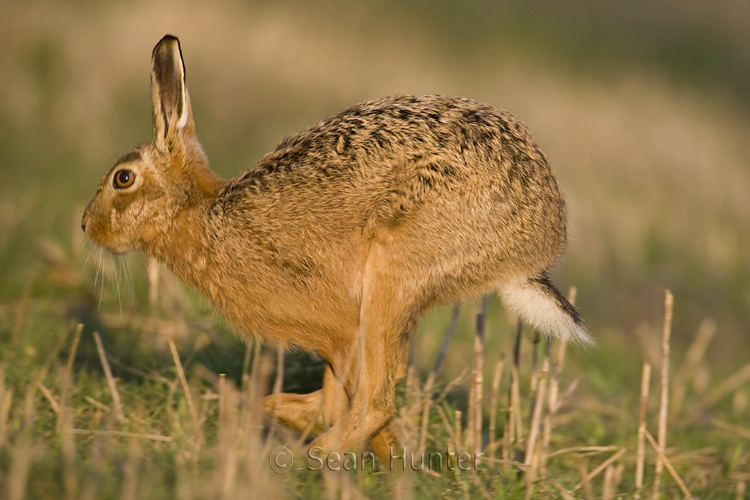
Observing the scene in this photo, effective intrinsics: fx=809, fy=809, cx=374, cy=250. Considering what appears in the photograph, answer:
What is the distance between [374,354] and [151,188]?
145cm

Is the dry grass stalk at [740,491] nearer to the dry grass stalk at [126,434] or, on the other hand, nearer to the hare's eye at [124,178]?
the dry grass stalk at [126,434]

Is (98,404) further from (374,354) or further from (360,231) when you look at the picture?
(360,231)

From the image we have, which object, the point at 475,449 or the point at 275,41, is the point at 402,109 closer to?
the point at 475,449

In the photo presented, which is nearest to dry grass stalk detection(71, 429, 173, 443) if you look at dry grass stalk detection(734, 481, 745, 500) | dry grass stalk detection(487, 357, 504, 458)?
dry grass stalk detection(487, 357, 504, 458)

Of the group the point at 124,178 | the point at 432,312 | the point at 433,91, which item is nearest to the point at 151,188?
the point at 124,178

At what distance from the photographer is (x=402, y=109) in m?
3.98

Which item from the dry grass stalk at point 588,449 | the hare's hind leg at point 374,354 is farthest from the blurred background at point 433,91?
the hare's hind leg at point 374,354

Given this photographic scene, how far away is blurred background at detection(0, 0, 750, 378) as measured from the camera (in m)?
7.09

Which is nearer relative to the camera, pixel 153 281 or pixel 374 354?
pixel 374 354

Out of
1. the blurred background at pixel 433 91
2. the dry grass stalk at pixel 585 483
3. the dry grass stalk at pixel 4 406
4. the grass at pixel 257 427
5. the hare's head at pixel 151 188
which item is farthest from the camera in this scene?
the blurred background at pixel 433 91

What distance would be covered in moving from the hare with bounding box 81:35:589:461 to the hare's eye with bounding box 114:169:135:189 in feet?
0.04

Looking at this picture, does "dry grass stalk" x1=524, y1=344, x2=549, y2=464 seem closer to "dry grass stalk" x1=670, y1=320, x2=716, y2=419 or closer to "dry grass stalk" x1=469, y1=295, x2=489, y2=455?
"dry grass stalk" x1=469, y1=295, x2=489, y2=455

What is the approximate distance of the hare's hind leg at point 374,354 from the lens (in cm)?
372

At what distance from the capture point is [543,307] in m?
3.94
